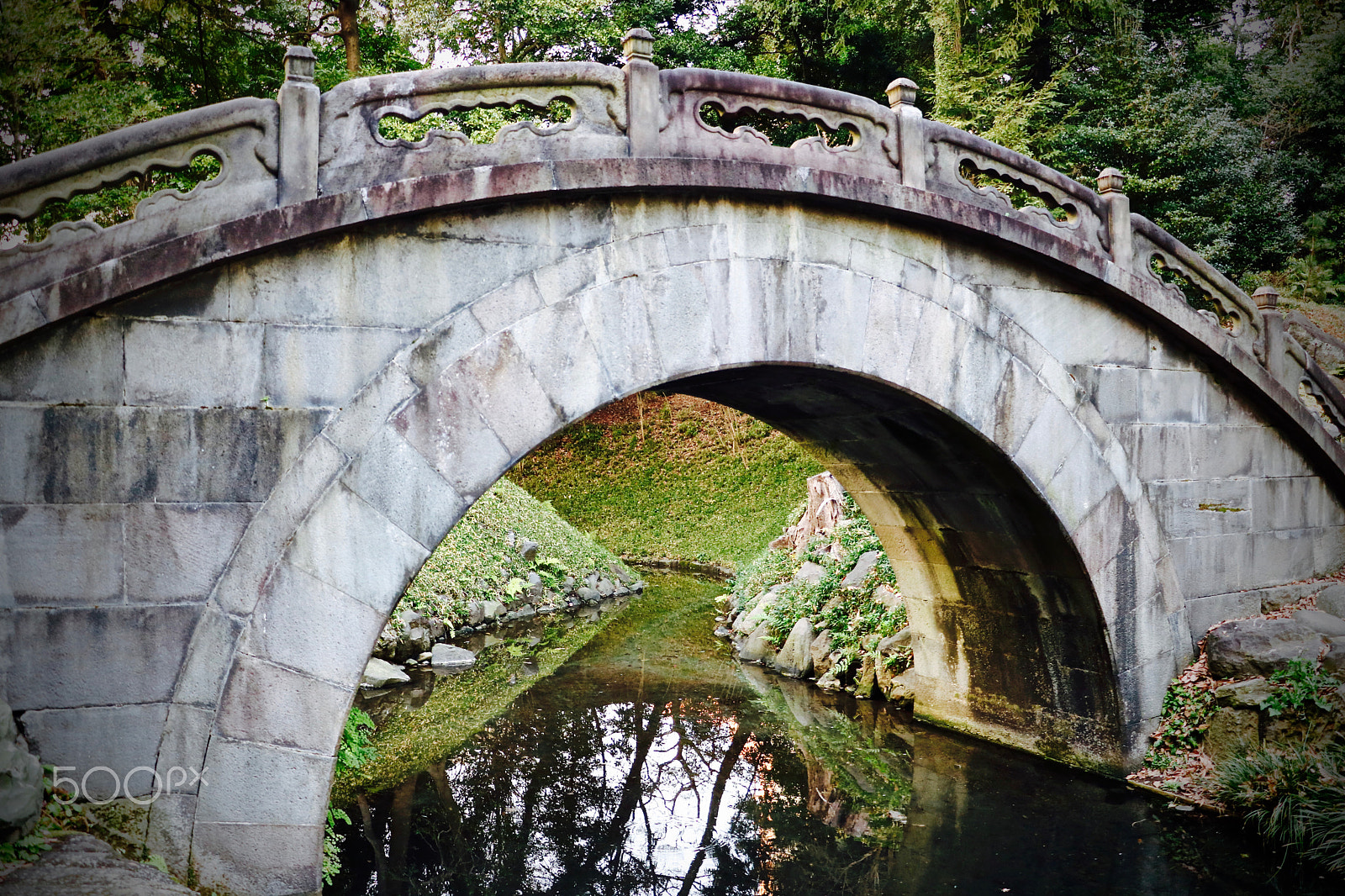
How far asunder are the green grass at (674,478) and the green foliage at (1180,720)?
38.4 ft

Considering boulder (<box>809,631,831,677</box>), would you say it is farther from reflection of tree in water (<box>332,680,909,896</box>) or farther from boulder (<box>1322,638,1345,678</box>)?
boulder (<box>1322,638,1345,678</box>)

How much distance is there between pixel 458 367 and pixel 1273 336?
654cm

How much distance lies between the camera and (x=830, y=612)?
10.6 metres

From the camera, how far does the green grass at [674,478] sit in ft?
68.8

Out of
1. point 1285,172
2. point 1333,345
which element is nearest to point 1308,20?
point 1285,172

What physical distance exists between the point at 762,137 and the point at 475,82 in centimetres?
175

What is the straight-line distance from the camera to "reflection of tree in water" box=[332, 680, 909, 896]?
546 centimetres

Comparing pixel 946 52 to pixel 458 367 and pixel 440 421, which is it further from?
pixel 440 421

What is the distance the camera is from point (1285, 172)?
17500 millimetres

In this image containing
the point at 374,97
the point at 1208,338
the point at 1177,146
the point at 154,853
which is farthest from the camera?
the point at 1177,146

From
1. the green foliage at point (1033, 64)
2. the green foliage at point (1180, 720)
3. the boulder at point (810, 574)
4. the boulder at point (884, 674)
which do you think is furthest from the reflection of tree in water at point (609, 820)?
the green foliage at point (1033, 64)

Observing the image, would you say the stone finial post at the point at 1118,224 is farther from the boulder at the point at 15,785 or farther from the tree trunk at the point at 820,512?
the boulder at the point at 15,785

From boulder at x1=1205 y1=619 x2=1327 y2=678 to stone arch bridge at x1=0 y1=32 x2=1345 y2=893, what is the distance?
0.30 m

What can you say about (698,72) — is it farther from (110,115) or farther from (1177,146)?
(1177,146)
